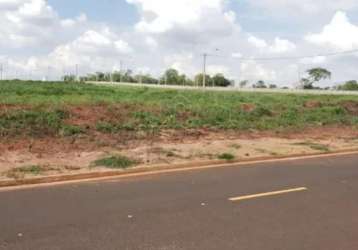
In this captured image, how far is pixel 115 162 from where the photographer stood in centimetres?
1153

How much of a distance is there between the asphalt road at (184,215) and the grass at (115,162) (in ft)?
3.51

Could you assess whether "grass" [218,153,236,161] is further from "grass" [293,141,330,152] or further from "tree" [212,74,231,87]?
"tree" [212,74,231,87]

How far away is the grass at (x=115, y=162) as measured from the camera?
11.3 m

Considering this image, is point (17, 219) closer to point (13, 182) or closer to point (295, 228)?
point (13, 182)

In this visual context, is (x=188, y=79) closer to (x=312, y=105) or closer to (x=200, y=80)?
(x=200, y=80)

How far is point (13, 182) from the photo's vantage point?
30.8 ft

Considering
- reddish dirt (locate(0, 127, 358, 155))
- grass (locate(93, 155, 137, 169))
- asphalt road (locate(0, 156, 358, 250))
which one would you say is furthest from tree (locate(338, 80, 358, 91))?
asphalt road (locate(0, 156, 358, 250))

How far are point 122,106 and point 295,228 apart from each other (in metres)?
15.8

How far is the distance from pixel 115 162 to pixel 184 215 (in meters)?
4.53

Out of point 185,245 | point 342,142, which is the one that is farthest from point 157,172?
point 342,142

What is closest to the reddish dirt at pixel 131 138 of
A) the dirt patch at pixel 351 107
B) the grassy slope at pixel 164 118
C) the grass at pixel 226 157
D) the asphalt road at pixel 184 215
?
the grassy slope at pixel 164 118

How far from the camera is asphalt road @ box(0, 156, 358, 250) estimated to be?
239 inches

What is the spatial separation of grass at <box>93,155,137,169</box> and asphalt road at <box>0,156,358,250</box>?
3.51 feet

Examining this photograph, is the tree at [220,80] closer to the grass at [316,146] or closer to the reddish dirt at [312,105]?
the reddish dirt at [312,105]
